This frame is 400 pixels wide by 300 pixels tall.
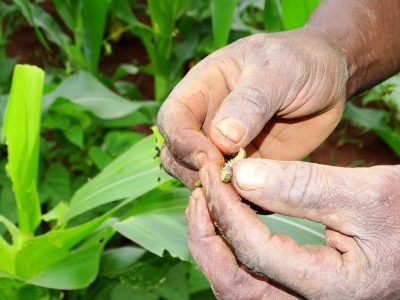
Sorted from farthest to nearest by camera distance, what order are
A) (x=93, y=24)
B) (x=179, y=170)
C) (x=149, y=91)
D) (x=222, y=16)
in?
(x=149, y=91) → (x=93, y=24) → (x=222, y=16) → (x=179, y=170)

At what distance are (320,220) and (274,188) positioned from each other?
76 mm

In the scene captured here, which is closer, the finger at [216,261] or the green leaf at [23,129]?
the finger at [216,261]

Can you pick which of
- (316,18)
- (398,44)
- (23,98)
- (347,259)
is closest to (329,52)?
(316,18)

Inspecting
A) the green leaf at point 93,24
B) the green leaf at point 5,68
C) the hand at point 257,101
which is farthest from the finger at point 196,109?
the green leaf at point 5,68

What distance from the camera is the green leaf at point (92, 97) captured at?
143cm

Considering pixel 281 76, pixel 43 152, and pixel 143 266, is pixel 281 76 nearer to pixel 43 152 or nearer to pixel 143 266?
pixel 143 266

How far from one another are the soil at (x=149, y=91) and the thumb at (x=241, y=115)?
1274mm

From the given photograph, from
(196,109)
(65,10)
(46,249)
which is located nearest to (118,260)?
(46,249)

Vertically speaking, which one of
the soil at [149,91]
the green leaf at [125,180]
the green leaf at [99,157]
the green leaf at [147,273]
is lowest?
the soil at [149,91]

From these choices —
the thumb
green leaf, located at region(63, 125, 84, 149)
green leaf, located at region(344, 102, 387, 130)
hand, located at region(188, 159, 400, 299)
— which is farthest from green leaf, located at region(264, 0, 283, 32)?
hand, located at region(188, 159, 400, 299)

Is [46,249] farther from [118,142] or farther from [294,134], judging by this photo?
[118,142]

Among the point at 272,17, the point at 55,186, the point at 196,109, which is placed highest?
the point at 196,109

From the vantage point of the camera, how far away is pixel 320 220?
67 centimetres

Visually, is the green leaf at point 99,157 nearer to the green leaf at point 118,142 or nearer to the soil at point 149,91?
the green leaf at point 118,142
